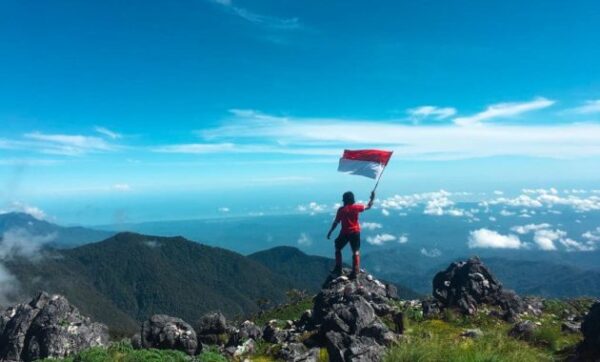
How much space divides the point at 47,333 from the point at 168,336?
A: 6.35m

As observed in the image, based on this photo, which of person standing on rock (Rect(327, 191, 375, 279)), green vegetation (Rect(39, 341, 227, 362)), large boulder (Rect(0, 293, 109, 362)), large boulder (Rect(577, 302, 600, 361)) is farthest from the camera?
person standing on rock (Rect(327, 191, 375, 279))

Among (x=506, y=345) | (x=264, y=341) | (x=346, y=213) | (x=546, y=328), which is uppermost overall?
(x=346, y=213)

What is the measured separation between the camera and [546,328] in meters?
15.5

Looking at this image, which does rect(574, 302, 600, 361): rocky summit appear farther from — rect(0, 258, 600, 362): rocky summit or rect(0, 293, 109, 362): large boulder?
rect(0, 293, 109, 362): large boulder

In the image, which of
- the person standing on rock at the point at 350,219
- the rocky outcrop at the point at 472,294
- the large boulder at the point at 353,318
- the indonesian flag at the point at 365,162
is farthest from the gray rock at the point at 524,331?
the indonesian flag at the point at 365,162

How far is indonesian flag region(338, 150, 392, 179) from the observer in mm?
20219

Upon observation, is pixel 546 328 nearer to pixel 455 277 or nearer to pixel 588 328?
pixel 588 328

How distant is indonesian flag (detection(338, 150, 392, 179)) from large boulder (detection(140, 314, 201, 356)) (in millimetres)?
9434

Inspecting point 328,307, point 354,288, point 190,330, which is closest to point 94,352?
point 190,330

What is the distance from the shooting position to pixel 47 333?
19484 millimetres

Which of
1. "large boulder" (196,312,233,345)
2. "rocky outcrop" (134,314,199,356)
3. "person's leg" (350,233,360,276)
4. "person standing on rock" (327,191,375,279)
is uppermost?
"person standing on rock" (327,191,375,279)

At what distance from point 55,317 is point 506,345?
60.9 ft

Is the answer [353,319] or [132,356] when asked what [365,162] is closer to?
[353,319]

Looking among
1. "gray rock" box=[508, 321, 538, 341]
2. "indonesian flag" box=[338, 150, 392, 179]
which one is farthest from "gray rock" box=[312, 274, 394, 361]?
"indonesian flag" box=[338, 150, 392, 179]
